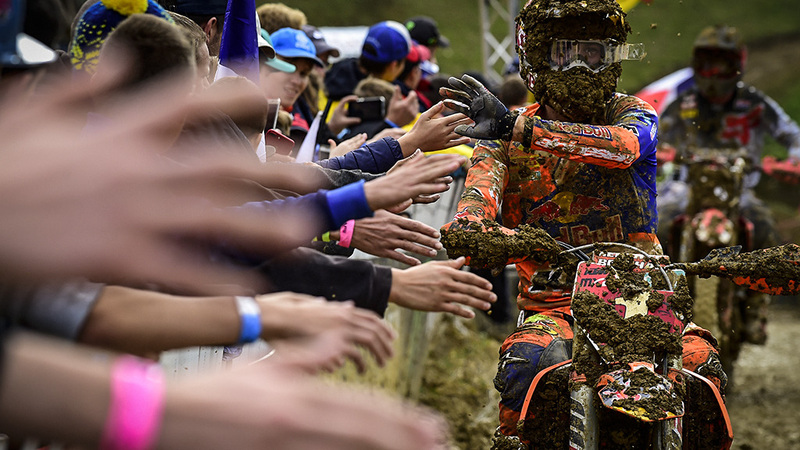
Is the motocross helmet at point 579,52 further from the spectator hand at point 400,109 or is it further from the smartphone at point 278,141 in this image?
the spectator hand at point 400,109

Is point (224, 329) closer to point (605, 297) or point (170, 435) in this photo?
point (170, 435)

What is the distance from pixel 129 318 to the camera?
4.65 feet

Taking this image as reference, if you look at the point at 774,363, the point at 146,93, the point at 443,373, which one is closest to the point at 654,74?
the point at 774,363

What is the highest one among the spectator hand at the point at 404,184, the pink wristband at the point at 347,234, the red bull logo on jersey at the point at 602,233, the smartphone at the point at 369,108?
the spectator hand at the point at 404,184

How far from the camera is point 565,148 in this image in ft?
9.74

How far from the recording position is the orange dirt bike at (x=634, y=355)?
2648mm

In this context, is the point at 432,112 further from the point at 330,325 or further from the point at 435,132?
the point at 330,325

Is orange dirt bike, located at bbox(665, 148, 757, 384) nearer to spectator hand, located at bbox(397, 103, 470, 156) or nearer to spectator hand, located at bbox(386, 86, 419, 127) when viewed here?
spectator hand, located at bbox(386, 86, 419, 127)

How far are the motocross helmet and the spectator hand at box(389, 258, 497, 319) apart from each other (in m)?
1.56

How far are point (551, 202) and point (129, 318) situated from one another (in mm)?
2209

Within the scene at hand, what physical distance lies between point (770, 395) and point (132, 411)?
6561mm

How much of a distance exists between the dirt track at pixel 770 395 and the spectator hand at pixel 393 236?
393 centimetres

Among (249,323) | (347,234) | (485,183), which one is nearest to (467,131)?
(485,183)

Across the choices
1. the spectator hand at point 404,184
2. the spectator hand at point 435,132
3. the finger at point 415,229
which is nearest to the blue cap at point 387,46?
the spectator hand at point 435,132
